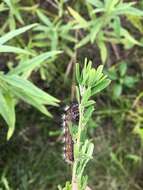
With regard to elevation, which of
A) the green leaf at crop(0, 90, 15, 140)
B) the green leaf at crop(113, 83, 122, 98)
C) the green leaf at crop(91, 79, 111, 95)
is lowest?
the green leaf at crop(91, 79, 111, 95)

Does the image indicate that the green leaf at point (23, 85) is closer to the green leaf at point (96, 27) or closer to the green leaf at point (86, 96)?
the green leaf at point (96, 27)

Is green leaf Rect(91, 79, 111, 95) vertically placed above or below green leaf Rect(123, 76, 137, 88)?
below

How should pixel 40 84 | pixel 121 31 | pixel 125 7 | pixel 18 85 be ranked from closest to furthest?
1. pixel 18 85
2. pixel 125 7
3. pixel 121 31
4. pixel 40 84

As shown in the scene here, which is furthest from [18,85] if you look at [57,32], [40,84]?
[40,84]

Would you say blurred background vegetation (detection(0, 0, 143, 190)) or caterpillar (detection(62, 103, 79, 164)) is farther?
blurred background vegetation (detection(0, 0, 143, 190))

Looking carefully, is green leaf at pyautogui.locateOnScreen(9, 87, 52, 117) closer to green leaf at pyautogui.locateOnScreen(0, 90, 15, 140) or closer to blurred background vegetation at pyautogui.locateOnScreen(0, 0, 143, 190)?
green leaf at pyautogui.locateOnScreen(0, 90, 15, 140)

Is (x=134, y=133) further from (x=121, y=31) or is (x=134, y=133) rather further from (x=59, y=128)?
(x=121, y=31)

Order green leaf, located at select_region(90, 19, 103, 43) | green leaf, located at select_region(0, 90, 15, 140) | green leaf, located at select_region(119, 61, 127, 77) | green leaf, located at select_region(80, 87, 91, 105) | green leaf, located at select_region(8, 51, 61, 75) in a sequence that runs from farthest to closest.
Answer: green leaf, located at select_region(119, 61, 127, 77), green leaf, located at select_region(90, 19, 103, 43), green leaf, located at select_region(8, 51, 61, 75), green leaf, located at select_region(0, 90, 15, 140), green leaf, located at select_region(80, 87, 91, 105)

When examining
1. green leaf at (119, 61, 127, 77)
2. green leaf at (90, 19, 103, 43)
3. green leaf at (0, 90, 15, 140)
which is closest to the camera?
green leaf at (0, 90, 15, 140)

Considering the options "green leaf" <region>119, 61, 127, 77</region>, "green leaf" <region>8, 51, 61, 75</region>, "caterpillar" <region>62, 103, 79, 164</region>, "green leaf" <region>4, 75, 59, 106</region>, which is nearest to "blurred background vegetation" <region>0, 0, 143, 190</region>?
"green leaf" <region>119, 61, 127, 77</region>
